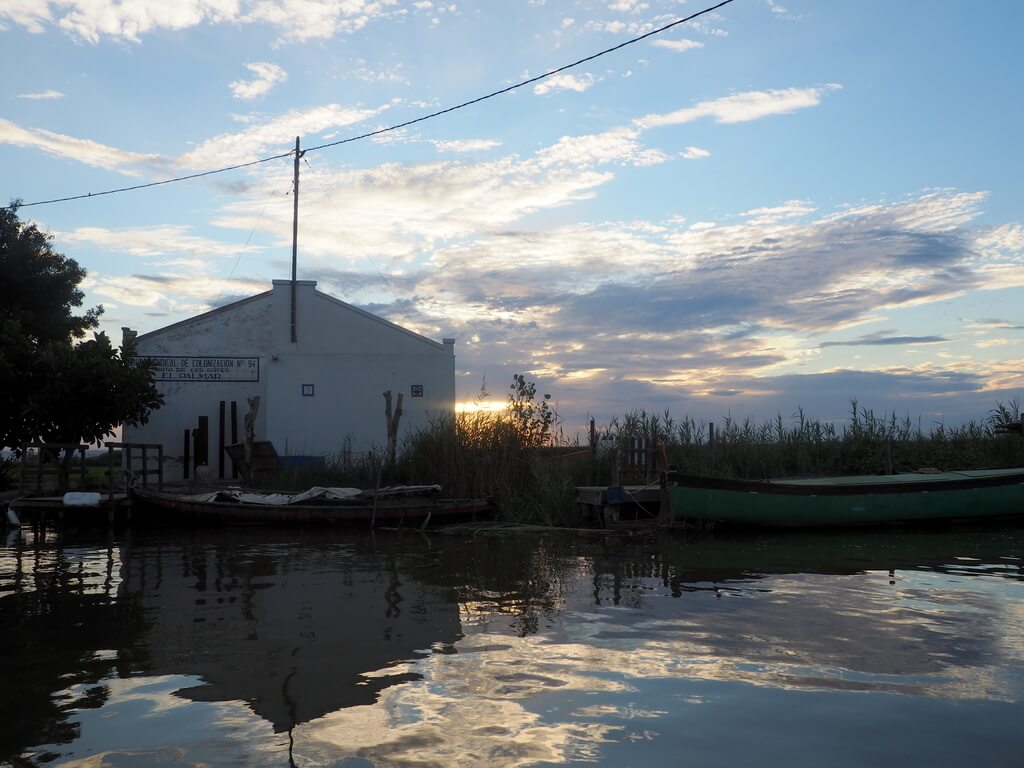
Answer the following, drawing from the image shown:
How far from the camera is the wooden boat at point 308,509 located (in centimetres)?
1678

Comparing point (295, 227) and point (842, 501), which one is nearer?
point (842, 501)

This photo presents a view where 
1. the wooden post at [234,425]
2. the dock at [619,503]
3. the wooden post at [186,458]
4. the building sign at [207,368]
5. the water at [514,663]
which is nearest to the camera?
the water at [514,663]

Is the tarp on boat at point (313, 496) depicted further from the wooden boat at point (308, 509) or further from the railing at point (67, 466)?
the railing at point (67, 466)

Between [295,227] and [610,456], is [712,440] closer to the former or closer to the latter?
[610,456]

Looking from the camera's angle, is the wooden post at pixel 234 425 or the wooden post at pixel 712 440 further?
the wooden post at pixel 234 425

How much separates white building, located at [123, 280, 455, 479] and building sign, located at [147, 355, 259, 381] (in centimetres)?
3

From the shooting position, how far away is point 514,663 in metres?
6.39

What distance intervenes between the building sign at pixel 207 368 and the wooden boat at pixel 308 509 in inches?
272

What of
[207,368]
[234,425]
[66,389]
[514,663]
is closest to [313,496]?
[66,389]

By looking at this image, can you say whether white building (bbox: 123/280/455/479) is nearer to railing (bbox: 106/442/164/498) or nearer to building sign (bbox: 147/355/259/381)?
building sign (bbox: 147/355/259/381)

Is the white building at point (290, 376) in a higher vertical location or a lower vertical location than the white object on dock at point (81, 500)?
higher

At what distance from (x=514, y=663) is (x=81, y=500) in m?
13.9

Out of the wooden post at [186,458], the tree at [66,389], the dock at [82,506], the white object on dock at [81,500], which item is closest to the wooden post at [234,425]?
the wooden post at [186,458]

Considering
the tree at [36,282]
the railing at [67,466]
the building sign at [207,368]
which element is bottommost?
the railing at [67,466]
